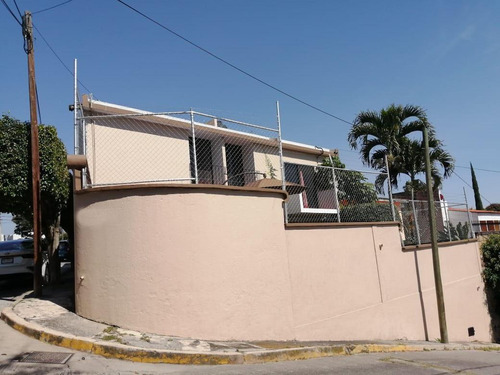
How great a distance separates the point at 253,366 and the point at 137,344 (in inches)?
63.0

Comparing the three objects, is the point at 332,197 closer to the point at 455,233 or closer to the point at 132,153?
the point at 132,153

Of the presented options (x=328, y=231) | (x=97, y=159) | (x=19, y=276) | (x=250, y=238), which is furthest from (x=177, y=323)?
(x=19, y=276)

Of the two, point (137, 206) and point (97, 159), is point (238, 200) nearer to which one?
point (137, 206)

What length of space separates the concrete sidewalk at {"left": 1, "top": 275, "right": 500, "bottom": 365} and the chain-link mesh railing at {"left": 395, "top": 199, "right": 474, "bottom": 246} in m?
5.34

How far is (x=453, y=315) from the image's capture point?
12.4 m

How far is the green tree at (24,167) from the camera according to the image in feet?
26.9

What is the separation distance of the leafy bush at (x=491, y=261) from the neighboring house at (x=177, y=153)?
28.0 ft

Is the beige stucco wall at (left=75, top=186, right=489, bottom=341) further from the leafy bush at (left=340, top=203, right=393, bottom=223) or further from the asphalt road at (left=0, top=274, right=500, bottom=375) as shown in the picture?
the leafy bush at (left=340, top=203, right=393, bottom=223)

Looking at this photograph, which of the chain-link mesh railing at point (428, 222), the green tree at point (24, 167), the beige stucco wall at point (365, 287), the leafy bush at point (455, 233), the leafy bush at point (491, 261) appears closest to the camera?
the beige stucco wall at point (365, 287)

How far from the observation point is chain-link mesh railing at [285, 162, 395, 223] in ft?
30.5

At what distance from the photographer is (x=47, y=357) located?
499 centimetres

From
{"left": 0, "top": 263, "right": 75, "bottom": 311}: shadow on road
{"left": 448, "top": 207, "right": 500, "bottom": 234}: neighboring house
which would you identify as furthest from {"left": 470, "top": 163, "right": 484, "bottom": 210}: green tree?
{"left": 0, "top": 263, "right": 75, "bottom": 311}: shadow on road

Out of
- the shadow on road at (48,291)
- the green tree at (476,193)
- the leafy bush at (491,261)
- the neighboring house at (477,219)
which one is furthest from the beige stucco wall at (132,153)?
the green tree at (476,193)

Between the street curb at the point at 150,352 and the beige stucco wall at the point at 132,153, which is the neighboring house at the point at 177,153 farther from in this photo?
the street curb at the point at 150,352
